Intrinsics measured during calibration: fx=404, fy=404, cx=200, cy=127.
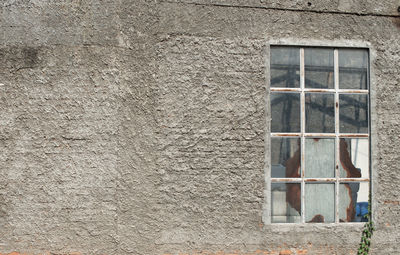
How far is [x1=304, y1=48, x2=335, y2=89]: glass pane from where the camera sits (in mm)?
3990

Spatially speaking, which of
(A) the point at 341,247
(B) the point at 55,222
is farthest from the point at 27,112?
(A) the point at 341,247

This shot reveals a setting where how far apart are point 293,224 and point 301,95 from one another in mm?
1246

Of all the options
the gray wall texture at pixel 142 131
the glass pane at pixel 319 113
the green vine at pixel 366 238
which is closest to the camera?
the gray wall texture at pixel 142 131

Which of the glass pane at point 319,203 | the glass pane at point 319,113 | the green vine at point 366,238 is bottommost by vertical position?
the green vine at point 366,238

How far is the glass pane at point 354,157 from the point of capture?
399 centimetres

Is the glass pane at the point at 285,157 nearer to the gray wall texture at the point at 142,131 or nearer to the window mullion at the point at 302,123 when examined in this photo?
the window mullion at the point at 302,123

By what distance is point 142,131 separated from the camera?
3.70 meters

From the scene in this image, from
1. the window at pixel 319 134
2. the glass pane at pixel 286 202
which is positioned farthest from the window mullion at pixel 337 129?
the glass pane at pixel 286 202

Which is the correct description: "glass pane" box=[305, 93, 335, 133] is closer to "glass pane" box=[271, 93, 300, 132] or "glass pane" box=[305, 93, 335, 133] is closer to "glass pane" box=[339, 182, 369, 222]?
"glass pane" box=[271, 93, 300, 132]

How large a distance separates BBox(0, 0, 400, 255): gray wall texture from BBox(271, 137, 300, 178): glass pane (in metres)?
0.14

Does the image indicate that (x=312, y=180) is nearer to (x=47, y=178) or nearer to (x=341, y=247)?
(x=341, y=247)

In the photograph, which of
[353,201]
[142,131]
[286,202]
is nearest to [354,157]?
[353,201]

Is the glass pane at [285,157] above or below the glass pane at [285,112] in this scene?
below

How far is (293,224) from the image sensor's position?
3.83 meters
